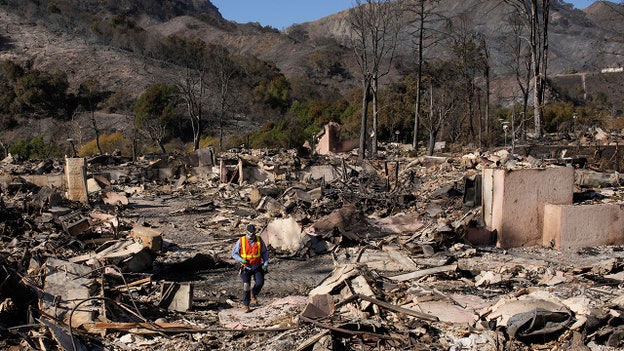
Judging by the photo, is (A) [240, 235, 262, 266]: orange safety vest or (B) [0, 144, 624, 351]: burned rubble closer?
(B) [0, 144, 624, 351]: burned rubble

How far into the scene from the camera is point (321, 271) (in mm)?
9930

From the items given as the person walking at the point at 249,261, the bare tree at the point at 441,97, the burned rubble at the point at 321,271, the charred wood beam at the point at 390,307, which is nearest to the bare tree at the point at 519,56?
the bare tree at the point at 441,97

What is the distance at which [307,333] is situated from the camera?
627 cm

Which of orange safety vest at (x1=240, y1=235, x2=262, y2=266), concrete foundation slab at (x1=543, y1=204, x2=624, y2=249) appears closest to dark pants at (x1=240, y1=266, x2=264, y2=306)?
orange safety vest at (x1=240, y1=235, x2=262, y2=266)

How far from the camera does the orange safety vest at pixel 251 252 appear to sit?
25.2 feet

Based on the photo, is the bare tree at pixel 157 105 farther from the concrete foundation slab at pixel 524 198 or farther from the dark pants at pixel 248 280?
the dark pants at pixel 248 280

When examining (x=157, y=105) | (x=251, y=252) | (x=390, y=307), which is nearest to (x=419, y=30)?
(x=251, y=252)

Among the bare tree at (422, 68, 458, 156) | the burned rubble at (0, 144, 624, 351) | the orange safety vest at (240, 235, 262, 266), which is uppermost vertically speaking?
the bare tree at (422, 68, 458, 156)

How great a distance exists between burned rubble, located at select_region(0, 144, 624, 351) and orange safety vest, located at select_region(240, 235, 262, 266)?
2.01 ft

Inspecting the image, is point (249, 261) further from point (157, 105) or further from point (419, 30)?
point (157, 105)

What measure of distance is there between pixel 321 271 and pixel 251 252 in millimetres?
2485

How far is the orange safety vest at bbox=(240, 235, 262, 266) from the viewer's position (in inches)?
303

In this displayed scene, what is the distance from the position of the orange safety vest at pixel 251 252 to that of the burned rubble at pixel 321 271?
0.61m

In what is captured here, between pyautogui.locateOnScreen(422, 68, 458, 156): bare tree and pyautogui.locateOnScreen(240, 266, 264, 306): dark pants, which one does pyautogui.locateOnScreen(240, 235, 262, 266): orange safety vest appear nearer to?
pyautogui.locateOnScreen(240, 266, 264, 306): dark pants
